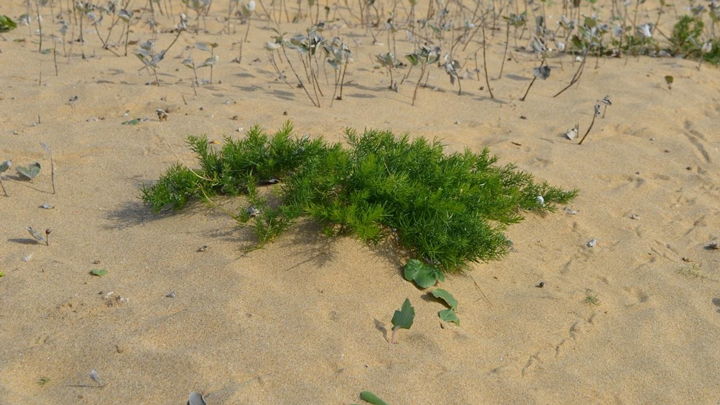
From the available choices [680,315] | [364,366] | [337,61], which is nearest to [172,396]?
[364,366]

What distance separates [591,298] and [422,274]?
2.67 feet

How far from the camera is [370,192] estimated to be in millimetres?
3131

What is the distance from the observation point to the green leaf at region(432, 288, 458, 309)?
2.93 metres

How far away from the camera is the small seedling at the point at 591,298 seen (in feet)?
10.3

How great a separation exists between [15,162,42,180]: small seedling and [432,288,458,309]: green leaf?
231 cm

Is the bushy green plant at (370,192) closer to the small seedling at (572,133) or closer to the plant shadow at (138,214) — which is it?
the plant shadow at (138,214)

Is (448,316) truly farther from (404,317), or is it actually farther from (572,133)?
(572,133)

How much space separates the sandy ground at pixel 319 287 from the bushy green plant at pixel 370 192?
125 millimetres

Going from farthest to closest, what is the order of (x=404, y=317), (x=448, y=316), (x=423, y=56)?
(x=423, y=56) → (x=448, y=316) → (x=404, y=317)

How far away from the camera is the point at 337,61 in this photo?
17.6ft

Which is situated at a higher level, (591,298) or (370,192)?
(370,192)

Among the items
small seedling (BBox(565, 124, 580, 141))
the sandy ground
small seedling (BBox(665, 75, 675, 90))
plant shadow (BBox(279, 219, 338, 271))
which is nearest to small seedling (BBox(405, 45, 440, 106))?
the sandy ground

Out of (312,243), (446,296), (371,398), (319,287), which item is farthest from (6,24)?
(371,398)

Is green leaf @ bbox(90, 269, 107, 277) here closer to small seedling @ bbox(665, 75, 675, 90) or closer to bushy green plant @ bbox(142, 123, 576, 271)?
bushy green plant @ bbox(142, 123, 576, 271)
